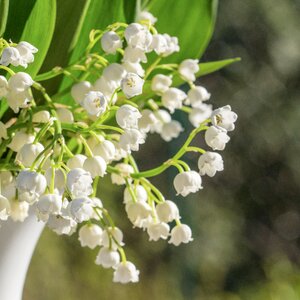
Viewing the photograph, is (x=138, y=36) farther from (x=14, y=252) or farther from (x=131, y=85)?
(x=14, y=252)

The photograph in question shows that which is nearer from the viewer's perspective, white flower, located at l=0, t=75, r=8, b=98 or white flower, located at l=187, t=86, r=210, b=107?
white flower, located at l=0, t=75, r=8, b=98

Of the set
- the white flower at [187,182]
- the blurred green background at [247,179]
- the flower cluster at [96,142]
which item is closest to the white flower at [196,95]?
the flower cluster at [96,142]

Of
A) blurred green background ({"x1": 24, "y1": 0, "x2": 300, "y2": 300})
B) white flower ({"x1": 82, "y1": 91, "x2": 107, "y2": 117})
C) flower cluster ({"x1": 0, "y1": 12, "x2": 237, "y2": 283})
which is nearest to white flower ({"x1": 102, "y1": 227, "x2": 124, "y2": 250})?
flower cluster ({"x1": 0, "y1": 12, "x2": 237, "y2": 283})

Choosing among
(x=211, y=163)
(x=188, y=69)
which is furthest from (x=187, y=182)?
(x=188, y=69)

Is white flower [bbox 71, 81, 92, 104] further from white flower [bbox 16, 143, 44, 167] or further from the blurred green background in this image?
the blurred green background

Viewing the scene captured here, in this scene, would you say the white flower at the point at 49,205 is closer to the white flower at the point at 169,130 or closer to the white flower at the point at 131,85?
the white flower at the point at 131,85

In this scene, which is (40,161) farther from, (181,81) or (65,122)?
(181,81)
